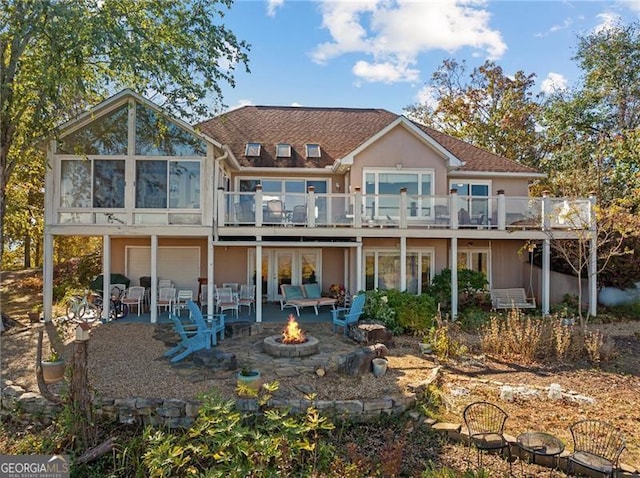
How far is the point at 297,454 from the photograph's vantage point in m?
5.32

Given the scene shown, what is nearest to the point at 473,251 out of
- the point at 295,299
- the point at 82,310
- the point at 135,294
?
the point at 295,299

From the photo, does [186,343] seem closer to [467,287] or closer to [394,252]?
[394,252]

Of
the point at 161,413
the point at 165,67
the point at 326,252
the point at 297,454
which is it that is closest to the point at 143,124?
the point at 165,67

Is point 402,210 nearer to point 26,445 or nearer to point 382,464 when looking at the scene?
point 382,464

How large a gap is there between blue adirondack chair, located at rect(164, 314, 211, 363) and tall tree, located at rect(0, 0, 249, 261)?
A: 6.56 meters

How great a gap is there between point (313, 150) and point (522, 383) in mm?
11665

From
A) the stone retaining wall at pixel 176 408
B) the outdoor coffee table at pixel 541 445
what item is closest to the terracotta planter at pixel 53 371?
the stone retaining wall at pixel 176 408

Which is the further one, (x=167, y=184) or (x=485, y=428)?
(x=167, y=184)

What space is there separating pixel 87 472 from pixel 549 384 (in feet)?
26.3

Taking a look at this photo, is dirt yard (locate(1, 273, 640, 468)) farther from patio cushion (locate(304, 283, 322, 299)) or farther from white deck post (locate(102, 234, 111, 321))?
patio cushion (locate(304, 283, 322, 299))

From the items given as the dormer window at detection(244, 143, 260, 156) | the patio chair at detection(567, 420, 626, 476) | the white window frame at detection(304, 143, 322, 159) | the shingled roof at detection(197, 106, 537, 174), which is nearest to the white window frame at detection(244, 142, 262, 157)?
the dormer window at detection(244, 143, 260, 156)

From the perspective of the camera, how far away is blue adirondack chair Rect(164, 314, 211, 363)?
8.60 m

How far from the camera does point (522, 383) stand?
25.4ft

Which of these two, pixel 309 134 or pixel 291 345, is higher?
pixel 309 134
